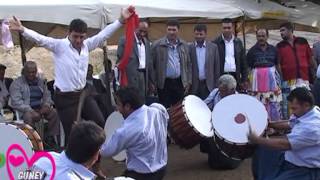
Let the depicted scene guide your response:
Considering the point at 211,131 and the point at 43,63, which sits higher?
the point at 211,131

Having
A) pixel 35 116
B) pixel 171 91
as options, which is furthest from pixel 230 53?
pixel 35 116

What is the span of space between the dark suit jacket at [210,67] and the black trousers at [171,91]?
0.65 feet

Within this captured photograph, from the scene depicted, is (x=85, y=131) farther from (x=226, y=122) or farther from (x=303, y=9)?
(x=303, y=9)

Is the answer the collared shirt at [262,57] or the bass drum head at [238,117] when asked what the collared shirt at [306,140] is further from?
the collared shirt at [262,57]

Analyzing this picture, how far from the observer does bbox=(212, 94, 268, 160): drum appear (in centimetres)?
615

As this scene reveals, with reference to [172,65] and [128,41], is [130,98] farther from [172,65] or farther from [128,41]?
[172,65]

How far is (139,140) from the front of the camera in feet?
15.8

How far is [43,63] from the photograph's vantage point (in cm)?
2303

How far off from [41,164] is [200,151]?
5387 mm

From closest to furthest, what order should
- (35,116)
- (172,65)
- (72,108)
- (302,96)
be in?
(302,96)
(72,108)
(35,116)
(172,65)

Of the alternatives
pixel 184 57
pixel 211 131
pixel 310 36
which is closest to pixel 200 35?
→ pixel 184 57

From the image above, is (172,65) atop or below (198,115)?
atop

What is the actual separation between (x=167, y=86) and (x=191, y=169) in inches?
61.7

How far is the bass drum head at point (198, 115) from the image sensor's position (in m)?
6.70
